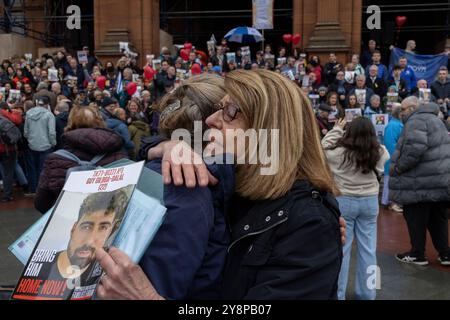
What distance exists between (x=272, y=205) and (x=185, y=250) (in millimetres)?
319

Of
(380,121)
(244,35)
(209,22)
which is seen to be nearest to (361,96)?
(380,121)

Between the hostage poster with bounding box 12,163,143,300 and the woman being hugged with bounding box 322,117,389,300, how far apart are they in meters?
3.80

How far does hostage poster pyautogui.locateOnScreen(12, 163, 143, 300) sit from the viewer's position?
4.68 feet

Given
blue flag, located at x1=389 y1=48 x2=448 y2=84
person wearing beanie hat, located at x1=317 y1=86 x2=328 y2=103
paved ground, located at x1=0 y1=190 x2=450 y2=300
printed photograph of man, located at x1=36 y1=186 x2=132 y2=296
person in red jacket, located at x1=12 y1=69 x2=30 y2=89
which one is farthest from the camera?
person in red jacket, located at x1=12 y1=69 x2=30 y2=89

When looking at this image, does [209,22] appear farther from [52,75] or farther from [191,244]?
[191,244]

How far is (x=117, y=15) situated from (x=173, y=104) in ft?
59.8

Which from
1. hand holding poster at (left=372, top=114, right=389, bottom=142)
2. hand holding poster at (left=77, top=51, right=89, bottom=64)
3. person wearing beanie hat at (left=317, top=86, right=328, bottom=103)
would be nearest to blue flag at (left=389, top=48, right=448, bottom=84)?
person wearing beanie hat at (left=317, top=86, right=328, bottom=103)

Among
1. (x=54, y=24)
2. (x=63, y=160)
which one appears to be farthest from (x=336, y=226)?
(x=54, y=24)

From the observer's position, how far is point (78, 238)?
1460 millimetres

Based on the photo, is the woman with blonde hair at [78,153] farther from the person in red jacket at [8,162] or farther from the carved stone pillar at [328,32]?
the carved stone pillar at [328,32]

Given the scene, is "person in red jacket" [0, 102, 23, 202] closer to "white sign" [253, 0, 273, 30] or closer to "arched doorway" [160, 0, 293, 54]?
"white sign" [253, 0, 273, 30]

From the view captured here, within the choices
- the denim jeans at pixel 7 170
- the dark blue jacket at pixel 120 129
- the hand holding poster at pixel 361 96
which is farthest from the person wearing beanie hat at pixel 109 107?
the hand holding poster at pixel 361 96

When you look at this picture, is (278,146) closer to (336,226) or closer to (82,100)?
(336,226)

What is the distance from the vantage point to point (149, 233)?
1.40m
